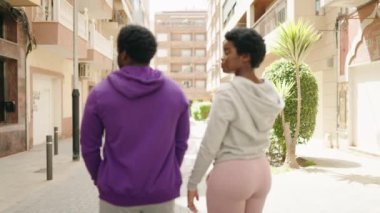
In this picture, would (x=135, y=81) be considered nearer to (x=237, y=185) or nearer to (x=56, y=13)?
(x=237, y=185)

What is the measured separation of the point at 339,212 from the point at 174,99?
439 centimetres

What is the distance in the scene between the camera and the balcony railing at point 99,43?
20.0m

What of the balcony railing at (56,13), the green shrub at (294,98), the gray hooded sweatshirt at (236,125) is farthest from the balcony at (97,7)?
the gray hooded sweatshirt at (236,125)

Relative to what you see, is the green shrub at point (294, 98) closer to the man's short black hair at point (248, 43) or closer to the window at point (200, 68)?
the man's short black hair at point (248, 43)

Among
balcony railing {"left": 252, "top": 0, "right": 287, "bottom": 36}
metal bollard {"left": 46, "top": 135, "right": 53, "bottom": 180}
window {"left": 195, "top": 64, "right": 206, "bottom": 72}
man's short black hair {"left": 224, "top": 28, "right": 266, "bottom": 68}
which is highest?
window {"left": 195, "top": 64, "right": 206, "bottom": 72}

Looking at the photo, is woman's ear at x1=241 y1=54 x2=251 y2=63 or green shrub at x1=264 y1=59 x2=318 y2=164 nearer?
woman's ear at x1=241 y1=54 x2=251 y2=63

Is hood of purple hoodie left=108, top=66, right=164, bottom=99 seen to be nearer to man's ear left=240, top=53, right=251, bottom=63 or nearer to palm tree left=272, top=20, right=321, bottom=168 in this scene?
man's ear left=240, top=53, right=251, bottom=63

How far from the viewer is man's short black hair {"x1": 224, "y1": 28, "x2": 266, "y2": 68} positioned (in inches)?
104

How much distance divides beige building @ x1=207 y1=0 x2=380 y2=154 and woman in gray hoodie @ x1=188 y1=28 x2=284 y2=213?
10.1 m

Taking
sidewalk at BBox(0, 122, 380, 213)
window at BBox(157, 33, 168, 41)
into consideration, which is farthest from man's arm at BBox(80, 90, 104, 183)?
window at BBox(157, 33, 168, 41)

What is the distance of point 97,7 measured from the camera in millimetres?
21141

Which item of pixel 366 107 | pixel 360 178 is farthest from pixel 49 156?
pixel 366 107

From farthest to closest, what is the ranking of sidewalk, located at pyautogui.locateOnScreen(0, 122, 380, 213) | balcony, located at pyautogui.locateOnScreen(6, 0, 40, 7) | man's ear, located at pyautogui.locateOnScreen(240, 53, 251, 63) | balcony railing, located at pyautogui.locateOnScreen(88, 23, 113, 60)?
1. balcony railing, located at pyautogui.locateOnScreen(88, 23, 113, 60)
2. balcony, located at pyautogui.locateOnScreen(6, 0, 40, 7)
3. sidewalk, located at pyautogui.locateOnScreen(0, 122, 380, 213)
4. man's ear, located at pyautogui.locateOnScreen(240, 53, 251, 63)

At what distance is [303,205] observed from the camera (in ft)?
21.0
